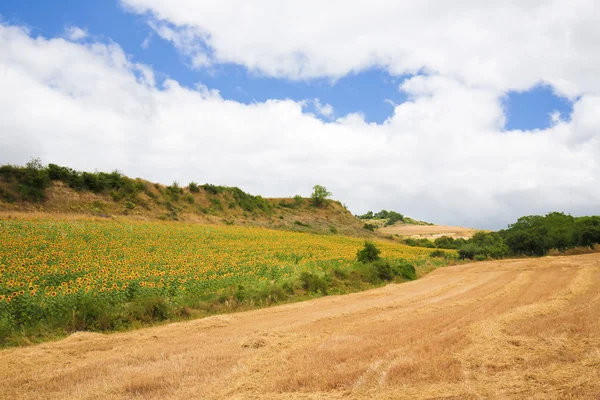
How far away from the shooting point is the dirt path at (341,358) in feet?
19.7

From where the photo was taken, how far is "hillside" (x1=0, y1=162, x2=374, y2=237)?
37.4 metres

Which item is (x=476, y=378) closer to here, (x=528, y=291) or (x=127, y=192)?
(x=528, y=291)

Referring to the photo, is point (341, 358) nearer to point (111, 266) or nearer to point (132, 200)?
point (111, 266)

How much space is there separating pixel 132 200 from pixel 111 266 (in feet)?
103

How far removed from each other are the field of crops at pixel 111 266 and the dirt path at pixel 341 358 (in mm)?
2325

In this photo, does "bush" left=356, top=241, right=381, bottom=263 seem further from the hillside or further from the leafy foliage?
the hillside

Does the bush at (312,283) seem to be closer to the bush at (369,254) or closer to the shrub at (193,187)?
the bush at (369,254)

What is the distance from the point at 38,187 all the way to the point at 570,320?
4225 centimetres

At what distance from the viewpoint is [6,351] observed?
877 cm

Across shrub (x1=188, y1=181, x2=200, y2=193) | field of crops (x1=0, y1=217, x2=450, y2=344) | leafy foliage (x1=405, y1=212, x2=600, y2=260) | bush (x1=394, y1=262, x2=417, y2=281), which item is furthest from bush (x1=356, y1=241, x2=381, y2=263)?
shrub (x1=188, y1=181, x2=200, y2=193)

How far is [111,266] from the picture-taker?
1669 centimetres

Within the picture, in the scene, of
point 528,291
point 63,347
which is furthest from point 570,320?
point 63,347

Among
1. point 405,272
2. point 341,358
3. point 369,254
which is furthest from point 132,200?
point 341,358

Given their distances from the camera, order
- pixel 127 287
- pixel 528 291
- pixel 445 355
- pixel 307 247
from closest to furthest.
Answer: pixel 445 355 → pixel 127 287 → pixel 528 291 → pixel 307 247
